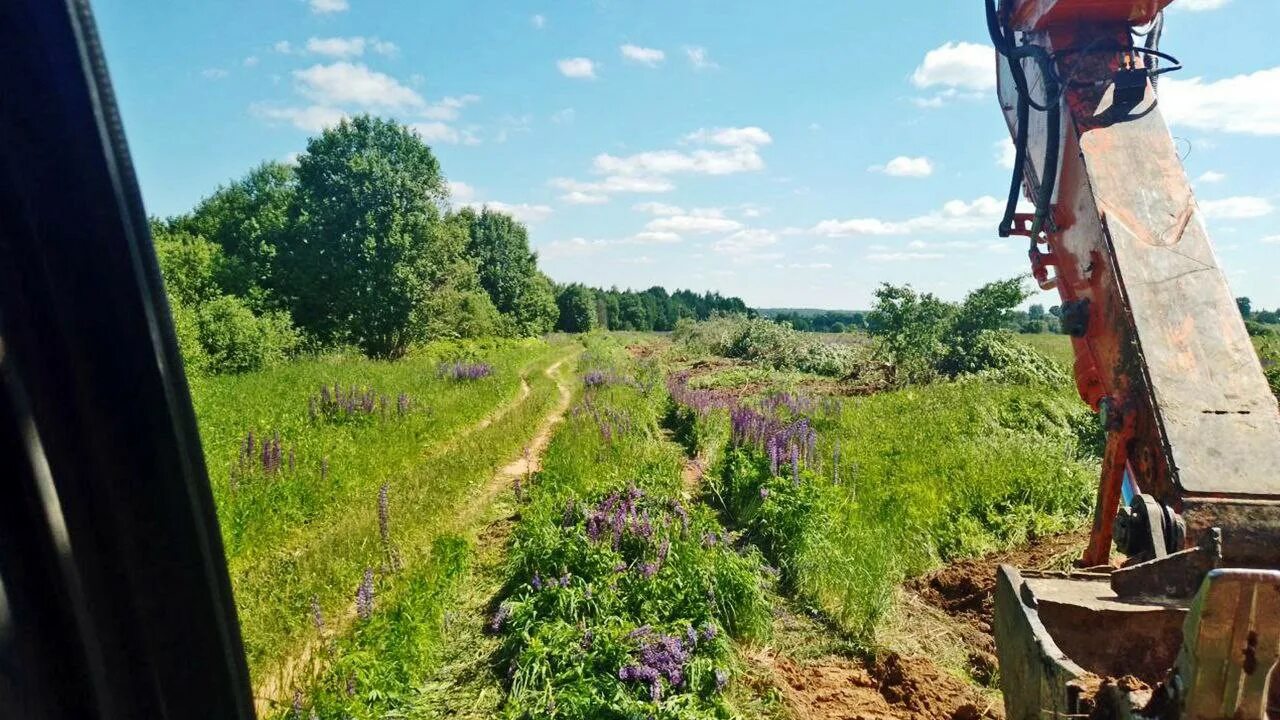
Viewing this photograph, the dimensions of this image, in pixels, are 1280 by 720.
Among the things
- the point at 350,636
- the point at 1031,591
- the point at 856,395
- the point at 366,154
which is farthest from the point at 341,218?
the point at 1031,591

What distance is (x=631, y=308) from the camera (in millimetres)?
110125

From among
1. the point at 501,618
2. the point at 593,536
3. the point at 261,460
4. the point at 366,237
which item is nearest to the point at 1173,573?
the point at 501,618

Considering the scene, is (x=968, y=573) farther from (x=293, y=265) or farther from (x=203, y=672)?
(x=293, y=265)

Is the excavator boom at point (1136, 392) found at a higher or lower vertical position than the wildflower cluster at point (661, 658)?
higher

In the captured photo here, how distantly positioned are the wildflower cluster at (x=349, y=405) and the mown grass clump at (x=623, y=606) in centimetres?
637

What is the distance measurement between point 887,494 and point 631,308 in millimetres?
103099

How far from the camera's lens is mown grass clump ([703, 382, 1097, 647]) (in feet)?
19.7

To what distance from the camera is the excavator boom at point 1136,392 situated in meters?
2.33

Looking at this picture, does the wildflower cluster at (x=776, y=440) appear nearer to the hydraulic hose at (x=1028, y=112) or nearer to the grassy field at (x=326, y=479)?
Result: the grassy field at (x=326, y=479)

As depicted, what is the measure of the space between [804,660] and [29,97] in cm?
518

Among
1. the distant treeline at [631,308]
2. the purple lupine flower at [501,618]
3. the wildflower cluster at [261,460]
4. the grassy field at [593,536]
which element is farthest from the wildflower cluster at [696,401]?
the distant treeline at [631,308]

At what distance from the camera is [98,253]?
1.05 meters

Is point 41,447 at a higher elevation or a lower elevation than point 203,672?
higher

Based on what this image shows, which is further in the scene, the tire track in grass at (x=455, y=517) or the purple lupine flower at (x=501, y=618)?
the purple lupine flower at (x=501, y=618)
